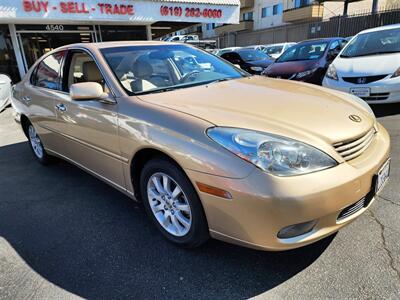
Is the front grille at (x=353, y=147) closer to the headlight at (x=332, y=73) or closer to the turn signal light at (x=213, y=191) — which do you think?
the turn signal light at (x=213, y=191)

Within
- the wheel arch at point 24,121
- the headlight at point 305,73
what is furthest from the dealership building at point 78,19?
the wheel arch at point 24,121

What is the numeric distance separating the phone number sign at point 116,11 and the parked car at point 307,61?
609cm

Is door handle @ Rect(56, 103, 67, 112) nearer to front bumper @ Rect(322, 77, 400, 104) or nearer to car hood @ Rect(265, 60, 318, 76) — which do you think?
front bumper @ Rect(322, 77, 400, 104)

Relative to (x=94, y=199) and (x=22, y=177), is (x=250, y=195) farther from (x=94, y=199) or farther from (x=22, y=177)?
(x=22, y=177)

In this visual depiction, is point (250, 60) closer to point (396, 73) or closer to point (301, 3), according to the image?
point (396, 73)

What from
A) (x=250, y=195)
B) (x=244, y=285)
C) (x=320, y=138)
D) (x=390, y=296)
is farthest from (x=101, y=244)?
(x=390, y=296)

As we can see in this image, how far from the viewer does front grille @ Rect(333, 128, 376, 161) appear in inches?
83.5

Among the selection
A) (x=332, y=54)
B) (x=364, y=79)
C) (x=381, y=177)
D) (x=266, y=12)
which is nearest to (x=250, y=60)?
(x=332, y=54)

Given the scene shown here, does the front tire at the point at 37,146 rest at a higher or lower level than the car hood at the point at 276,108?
lower

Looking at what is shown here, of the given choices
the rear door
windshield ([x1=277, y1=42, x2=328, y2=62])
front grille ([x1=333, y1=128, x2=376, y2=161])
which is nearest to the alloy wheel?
front grille ([x1=333, y1=128, x2=376, y2=161])

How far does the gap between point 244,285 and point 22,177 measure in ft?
11.1

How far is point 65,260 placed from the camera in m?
2.54

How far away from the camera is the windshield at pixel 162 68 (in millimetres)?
2992

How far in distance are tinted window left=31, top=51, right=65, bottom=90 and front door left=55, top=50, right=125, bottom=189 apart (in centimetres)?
20
